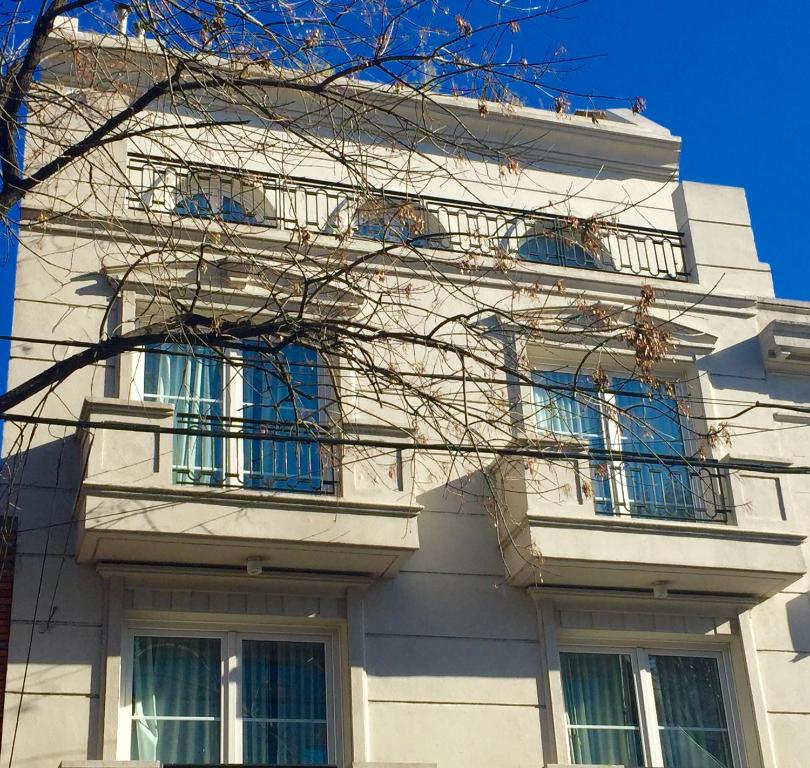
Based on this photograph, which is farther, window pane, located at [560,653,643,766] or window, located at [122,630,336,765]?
window pane, located at [560,653,643,766]

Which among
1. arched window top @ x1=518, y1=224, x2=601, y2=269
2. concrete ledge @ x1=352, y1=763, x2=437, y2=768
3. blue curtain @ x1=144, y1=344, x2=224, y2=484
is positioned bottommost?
concrete ledge @ x1=352, y1=763, x2=437, y2=768

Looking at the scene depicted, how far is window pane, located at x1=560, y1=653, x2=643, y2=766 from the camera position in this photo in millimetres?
13055

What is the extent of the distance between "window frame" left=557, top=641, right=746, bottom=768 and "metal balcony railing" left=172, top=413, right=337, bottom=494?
2.84m

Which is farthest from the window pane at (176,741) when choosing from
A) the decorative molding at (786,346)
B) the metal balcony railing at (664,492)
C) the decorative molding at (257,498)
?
the decorative molding at (786,346)

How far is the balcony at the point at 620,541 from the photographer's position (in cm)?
1306

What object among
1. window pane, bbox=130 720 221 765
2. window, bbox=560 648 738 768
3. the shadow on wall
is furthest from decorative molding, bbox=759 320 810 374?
window pane, bbox=130 720 221 765

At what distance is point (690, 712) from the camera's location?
13.5 metres

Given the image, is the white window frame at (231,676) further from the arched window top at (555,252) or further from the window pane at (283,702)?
the arched window top at (555,252)

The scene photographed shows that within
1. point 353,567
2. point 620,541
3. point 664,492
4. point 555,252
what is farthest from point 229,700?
point 555,252

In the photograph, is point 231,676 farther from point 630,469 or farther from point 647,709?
point 630,469

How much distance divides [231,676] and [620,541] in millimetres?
3742

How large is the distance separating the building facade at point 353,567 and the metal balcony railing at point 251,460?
0.11ft

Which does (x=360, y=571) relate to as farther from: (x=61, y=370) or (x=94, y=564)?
(x=61, y=370)

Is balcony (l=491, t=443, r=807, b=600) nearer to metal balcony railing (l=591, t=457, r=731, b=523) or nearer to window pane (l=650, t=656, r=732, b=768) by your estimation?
metal balcony railing (l=591, t=457, r=731, b=523)
